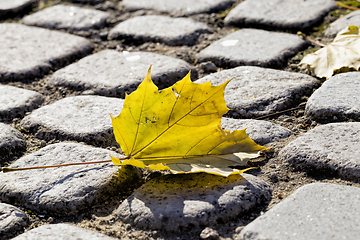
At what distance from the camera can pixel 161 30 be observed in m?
2.31

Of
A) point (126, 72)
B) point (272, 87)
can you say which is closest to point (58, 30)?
point (126, 72)

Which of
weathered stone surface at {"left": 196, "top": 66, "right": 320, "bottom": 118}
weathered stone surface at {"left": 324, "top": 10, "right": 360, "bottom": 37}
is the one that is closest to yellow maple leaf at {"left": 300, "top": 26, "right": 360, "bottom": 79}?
weathered stone surface at {"left": 196, "top": 66, "right": 320, "bottom": 118}

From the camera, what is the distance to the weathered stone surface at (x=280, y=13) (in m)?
2.24

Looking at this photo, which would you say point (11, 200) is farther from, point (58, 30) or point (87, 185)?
point (58, 30)

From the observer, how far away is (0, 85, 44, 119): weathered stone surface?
1.66 m

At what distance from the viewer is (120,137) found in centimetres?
121

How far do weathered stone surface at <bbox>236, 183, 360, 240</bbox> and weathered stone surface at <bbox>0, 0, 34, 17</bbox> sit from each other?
2.52m

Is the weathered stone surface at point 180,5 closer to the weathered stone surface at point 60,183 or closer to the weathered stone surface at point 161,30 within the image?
the weathered stone surface at point 161,30

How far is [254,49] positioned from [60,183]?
4.18ft

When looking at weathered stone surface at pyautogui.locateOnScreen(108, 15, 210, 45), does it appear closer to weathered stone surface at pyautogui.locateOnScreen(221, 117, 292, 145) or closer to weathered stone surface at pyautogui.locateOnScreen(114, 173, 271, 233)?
weathered stone surface at pyautogui.locateOnScreen(221, 117, 292, 145)

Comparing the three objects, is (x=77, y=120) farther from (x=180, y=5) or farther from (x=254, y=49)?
(x=180, y=5)

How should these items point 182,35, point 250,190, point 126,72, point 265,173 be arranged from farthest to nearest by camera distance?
point 182,35
point 126,72
point 265,173
point 250,190

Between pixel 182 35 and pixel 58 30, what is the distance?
883 millimetres

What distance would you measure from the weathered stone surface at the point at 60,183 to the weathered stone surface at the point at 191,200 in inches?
4.6
